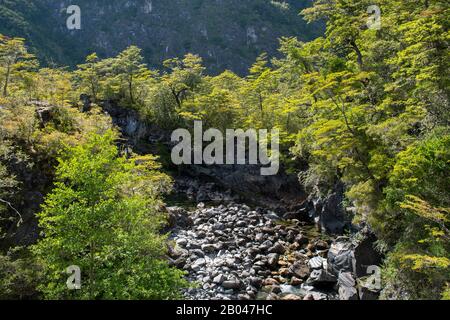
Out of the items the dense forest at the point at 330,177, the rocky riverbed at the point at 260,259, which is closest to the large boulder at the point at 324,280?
the rocky riverbed at the point at 260,259

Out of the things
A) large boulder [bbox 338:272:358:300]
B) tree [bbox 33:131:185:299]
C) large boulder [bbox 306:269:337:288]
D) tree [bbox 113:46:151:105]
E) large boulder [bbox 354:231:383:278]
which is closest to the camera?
tree [bbox 33:131:185:299]

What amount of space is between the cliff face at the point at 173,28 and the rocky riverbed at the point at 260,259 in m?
114

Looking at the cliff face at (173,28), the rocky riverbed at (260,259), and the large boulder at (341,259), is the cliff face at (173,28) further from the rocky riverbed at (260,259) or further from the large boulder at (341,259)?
the large boulder at (341,259)

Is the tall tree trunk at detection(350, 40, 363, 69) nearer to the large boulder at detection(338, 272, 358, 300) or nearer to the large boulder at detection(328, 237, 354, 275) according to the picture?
the large boulder at detection(328, 237, 354, 275)

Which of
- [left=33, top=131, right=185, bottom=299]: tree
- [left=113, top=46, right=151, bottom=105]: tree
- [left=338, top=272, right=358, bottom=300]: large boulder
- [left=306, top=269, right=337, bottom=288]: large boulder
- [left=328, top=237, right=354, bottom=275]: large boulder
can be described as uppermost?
[left=113, top=46, right=151, bottom=105]: tree

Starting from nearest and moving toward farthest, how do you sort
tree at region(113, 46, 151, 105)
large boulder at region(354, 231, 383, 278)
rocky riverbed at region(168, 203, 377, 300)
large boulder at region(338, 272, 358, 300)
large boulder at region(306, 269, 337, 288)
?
large boulder at region(338, 272, 358, 300) → large boulder at region(354, 231, 383, 278) → rocky riverbed at region(168, 203, 377, 300) → large boulder at region(306, 269, 337, 288) → tree at region(113, 46, 151, 105)

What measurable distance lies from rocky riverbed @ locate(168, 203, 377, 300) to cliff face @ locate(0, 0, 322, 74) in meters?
114

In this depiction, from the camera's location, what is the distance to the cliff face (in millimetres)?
136750

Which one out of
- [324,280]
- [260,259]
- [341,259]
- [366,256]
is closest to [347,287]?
[366,256]

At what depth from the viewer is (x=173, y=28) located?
146m

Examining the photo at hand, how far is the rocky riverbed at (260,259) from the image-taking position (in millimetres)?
18141

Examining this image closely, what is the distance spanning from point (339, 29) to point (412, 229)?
16502mm

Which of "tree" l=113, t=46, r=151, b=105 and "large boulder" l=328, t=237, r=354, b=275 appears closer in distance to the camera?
A: "large boulder" l=328, t=237, r=354, b=275

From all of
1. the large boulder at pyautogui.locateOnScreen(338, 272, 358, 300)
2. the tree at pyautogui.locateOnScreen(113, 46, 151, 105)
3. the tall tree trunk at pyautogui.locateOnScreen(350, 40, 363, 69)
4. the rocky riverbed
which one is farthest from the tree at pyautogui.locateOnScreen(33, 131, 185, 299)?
the tree at pyautogui.locateOnScreen(113, 46, 151, 105)
